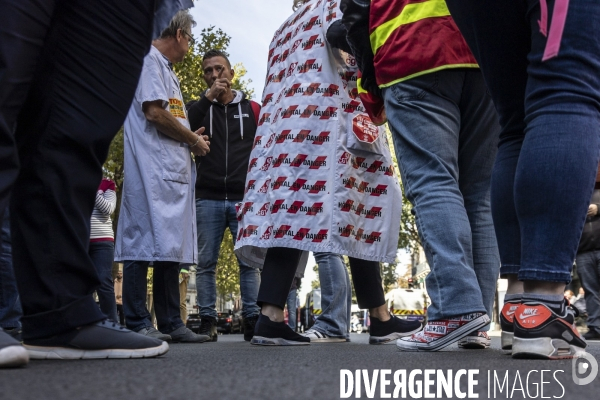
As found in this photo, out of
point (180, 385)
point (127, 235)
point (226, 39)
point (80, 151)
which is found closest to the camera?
point (180, 385)

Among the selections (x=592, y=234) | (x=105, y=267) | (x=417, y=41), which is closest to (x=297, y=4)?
(x=417, y=41)

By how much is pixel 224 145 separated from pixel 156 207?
4.82ft

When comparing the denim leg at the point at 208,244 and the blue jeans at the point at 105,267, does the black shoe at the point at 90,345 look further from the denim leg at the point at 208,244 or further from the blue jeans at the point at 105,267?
the blue jeans at the point at 105,267

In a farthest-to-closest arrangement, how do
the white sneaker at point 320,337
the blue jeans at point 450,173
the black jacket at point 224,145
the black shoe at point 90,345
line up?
the black jacket at point 224,145
the white sneaker at point 320,337
the blue jeans at point 450,173
the black shoe at point 90,345

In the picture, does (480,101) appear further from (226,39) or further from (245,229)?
(226,39)

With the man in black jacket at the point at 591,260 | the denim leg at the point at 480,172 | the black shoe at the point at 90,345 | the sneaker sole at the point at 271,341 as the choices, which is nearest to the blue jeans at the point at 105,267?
the sneaker sole at the point at 271,341

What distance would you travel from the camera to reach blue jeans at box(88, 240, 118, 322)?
619 cm

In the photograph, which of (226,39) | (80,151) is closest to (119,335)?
(80,151)

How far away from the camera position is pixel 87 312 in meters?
2.33

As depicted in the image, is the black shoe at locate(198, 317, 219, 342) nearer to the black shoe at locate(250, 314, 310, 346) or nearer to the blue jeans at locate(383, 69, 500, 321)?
the black shoe at locate(250, 314, 310, 346)

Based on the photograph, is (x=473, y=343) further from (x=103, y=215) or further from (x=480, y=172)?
(x=103, y=215)

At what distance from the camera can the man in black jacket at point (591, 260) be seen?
6.89m

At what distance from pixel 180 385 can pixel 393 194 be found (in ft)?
9.01

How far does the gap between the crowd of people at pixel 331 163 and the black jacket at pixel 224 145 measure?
0.46 m
